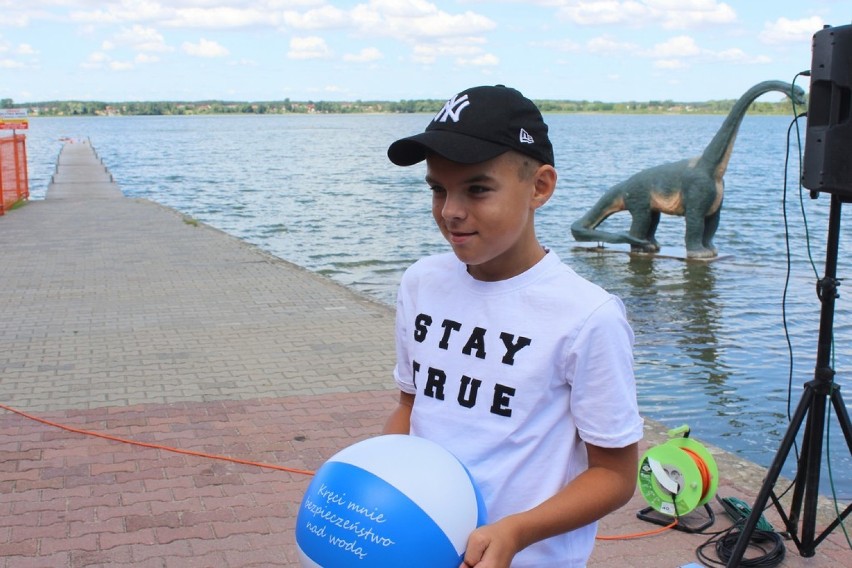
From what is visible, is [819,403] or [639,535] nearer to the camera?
[819,403]

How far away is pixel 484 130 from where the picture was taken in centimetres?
192

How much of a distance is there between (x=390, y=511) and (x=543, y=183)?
31.5 inches

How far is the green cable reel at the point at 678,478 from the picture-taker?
4543 mm

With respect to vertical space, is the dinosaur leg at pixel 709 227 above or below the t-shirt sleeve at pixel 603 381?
below

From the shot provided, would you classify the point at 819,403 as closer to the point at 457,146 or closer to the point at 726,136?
the point at 457,146

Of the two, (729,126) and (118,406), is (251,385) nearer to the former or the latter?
(118,406)

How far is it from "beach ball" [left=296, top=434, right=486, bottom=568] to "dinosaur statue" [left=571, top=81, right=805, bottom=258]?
45.1ft

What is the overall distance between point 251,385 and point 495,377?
212 inches

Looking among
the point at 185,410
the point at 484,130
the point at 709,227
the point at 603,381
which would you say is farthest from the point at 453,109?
the point at 709,227

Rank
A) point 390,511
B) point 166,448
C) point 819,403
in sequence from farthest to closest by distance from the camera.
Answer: point 166,448 < point 819,403 < point 390,511

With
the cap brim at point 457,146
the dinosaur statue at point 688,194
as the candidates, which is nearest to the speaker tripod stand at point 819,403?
the cap brim at point 457,146

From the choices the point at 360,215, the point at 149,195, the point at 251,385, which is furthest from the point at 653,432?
the point at 149,195

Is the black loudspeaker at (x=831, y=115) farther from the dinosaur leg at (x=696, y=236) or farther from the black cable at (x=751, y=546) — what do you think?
the dinosaur leg at (x=696, y=236)

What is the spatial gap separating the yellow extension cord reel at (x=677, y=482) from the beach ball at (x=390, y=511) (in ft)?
9.51
